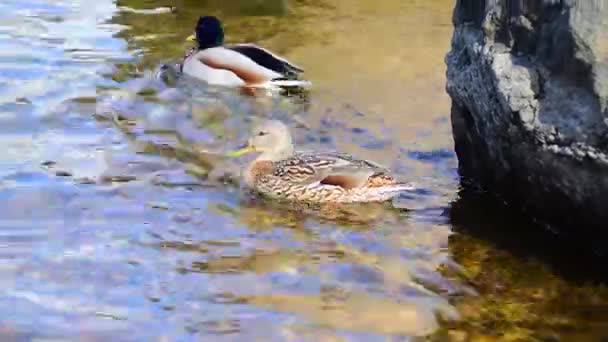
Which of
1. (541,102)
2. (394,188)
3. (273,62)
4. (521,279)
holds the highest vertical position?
(541,102)

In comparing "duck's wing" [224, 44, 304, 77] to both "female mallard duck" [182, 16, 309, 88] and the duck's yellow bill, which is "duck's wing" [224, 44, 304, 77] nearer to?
"female mallard duck" [182, 16, 309, 88]

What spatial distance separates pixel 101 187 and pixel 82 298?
5.94 ft

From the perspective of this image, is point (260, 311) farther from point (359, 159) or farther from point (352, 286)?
point (359, 159)

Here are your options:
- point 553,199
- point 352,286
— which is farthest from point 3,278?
point 553,199

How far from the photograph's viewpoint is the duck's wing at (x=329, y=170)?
274 inches

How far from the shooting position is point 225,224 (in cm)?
645

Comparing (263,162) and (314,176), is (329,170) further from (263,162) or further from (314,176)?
(263,162)

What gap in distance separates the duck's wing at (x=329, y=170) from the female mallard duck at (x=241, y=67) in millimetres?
2829

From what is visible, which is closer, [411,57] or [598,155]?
[598,155]

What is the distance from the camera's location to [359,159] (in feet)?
25.0

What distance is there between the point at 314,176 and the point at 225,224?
900mm

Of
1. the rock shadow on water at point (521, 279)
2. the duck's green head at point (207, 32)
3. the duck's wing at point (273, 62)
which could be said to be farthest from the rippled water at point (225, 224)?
the duck's green head at point (207, 32)

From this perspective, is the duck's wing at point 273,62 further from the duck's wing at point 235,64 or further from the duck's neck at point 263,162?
the duck's neck at point 263,162

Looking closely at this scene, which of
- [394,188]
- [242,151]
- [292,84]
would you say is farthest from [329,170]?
[292,84]
